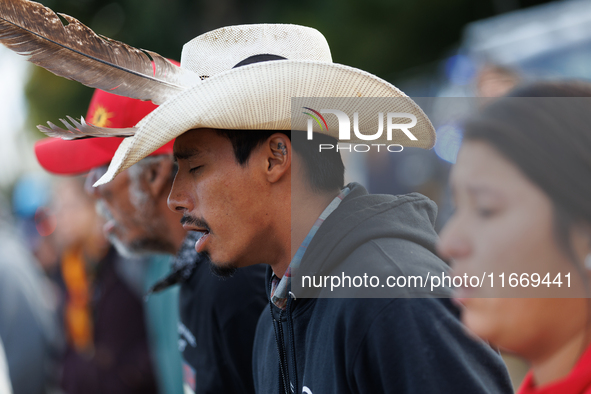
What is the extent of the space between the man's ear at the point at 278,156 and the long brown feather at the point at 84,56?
0.37m

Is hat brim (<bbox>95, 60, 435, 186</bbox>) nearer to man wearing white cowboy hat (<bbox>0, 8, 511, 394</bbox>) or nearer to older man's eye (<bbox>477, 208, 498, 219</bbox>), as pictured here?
man wearing white cowboy hat (<bbox>0, 8, 511, 394</bbox>)

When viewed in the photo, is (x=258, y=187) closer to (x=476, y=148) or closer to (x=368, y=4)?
(x=476, y=148)

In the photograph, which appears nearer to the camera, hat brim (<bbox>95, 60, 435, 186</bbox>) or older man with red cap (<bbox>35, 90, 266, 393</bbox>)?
hat brim (<bbox>95, 60, 435, 186</bbox>)

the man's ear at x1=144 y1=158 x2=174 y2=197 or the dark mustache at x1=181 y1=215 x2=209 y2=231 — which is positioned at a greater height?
the man's ear at x1=144 y1=158 x2=174 y2=197

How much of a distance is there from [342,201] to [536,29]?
218 inches

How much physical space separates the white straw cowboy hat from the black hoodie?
0.29 metres

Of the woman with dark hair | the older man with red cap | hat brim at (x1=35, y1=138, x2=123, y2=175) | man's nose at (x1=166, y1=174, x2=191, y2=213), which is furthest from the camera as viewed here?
hat brim at (x1=35, y1=138, x2=123, y2=175)

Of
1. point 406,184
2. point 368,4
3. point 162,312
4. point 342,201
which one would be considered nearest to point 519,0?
point 368,4

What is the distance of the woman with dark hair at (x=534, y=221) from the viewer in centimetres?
87

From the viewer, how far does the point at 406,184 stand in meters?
8.91

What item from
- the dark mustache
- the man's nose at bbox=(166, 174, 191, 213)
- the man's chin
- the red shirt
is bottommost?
the red shirt

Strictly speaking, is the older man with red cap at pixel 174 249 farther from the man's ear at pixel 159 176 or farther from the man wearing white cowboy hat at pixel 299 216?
the man wearing white cowboy hat at pixel 299 216

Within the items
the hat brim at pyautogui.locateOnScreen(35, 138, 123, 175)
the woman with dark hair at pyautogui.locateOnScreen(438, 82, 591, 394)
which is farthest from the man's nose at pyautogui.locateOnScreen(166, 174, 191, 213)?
the hat brim at pyautogui.locateOnScreen(35, 138, 123, 175)

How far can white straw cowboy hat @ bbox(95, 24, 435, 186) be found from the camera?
166 centimetres
